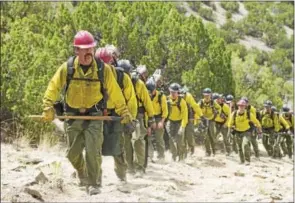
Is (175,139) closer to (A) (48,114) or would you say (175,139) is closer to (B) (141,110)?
(B) (141,110)

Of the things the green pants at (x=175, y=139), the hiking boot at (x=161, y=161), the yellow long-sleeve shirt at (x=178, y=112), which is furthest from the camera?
the green pants at (x=175, y=139)

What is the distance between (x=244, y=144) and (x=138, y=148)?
20.6 feet

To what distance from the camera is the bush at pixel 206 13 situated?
189 feet

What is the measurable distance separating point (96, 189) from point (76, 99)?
133 centimetres

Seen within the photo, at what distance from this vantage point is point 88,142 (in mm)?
7609

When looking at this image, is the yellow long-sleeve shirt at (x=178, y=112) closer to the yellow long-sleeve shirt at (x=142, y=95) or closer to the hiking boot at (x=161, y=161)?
the hiking boot at (x=161, y=161)

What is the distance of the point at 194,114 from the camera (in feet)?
53.0

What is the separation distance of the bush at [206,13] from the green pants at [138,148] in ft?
157

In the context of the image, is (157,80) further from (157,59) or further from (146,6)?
(146,6)

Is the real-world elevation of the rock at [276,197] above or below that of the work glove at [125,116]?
below

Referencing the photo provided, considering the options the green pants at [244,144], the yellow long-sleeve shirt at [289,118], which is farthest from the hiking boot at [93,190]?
the yellow long-sleeve shirt at [289,118]

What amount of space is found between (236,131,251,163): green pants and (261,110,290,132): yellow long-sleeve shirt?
4649 mm

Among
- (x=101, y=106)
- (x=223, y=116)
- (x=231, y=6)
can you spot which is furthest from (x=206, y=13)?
(x=101, y=106)

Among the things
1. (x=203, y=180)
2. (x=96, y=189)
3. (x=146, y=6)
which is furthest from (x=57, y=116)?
(x=146, y=6)
